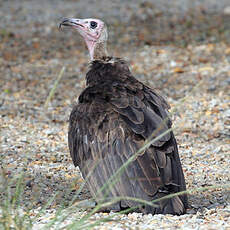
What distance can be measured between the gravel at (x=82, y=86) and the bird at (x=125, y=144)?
18cm

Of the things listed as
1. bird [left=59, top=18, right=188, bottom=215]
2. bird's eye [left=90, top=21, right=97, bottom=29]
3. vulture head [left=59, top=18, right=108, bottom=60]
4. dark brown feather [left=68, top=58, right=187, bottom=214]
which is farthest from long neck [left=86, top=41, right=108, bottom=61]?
dark brown feather [left=68, top=58, right=187, bottom=214]

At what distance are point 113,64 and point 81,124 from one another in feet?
2.78

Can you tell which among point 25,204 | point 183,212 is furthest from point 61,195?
point 183,212

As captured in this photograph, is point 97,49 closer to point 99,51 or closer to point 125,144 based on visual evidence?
point 99,51

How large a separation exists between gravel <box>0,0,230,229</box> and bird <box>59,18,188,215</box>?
180 millimetres

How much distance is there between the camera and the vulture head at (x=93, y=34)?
6.70 meters

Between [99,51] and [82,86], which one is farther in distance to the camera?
[99,51]

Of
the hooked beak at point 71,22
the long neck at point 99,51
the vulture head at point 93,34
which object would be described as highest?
the hooked beak at point 71,22

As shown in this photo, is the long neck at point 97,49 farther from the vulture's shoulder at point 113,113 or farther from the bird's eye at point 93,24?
the vulture's shoulder at point 113,113

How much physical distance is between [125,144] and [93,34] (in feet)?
6.81

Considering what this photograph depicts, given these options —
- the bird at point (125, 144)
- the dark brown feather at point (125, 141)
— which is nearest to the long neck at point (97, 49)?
the bird at point (125, 144)

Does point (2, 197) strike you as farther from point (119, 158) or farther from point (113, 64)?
point (113, 64)

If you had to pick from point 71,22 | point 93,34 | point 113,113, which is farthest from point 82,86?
point 71,22

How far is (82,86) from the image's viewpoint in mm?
5922
